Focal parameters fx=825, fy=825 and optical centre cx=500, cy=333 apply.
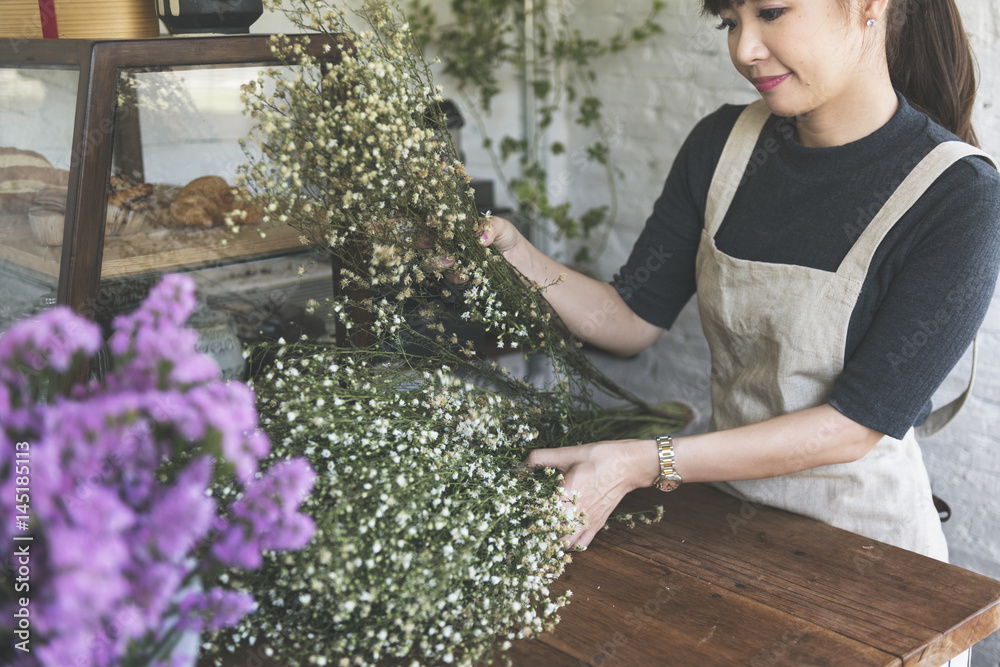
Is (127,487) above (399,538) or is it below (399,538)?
above

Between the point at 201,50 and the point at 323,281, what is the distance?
15.3 inches

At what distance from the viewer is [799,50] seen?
125cm

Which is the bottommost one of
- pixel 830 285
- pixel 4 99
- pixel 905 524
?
pixel 905 524

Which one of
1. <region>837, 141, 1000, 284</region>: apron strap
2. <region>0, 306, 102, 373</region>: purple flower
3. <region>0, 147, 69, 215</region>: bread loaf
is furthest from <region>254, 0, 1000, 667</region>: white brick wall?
<region>0, 306, 102, 373</region>: purple flower

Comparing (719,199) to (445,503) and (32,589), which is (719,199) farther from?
(32,589)

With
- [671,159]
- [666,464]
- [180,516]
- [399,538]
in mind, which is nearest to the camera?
[180,516]

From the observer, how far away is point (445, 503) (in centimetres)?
89

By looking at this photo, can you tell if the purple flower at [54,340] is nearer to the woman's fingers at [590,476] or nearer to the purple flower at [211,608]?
the purple flower at [211,608]

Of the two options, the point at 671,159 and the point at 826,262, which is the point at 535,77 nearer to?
the point at 671,159

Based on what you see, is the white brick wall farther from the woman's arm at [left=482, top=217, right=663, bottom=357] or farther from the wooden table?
the wooden table

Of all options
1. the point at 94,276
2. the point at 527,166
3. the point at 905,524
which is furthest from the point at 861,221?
the point at 527,166

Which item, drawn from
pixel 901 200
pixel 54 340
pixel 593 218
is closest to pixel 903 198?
pixel 901 200

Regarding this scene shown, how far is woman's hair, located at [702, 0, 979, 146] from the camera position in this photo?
4.43ft

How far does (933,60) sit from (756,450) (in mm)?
732
